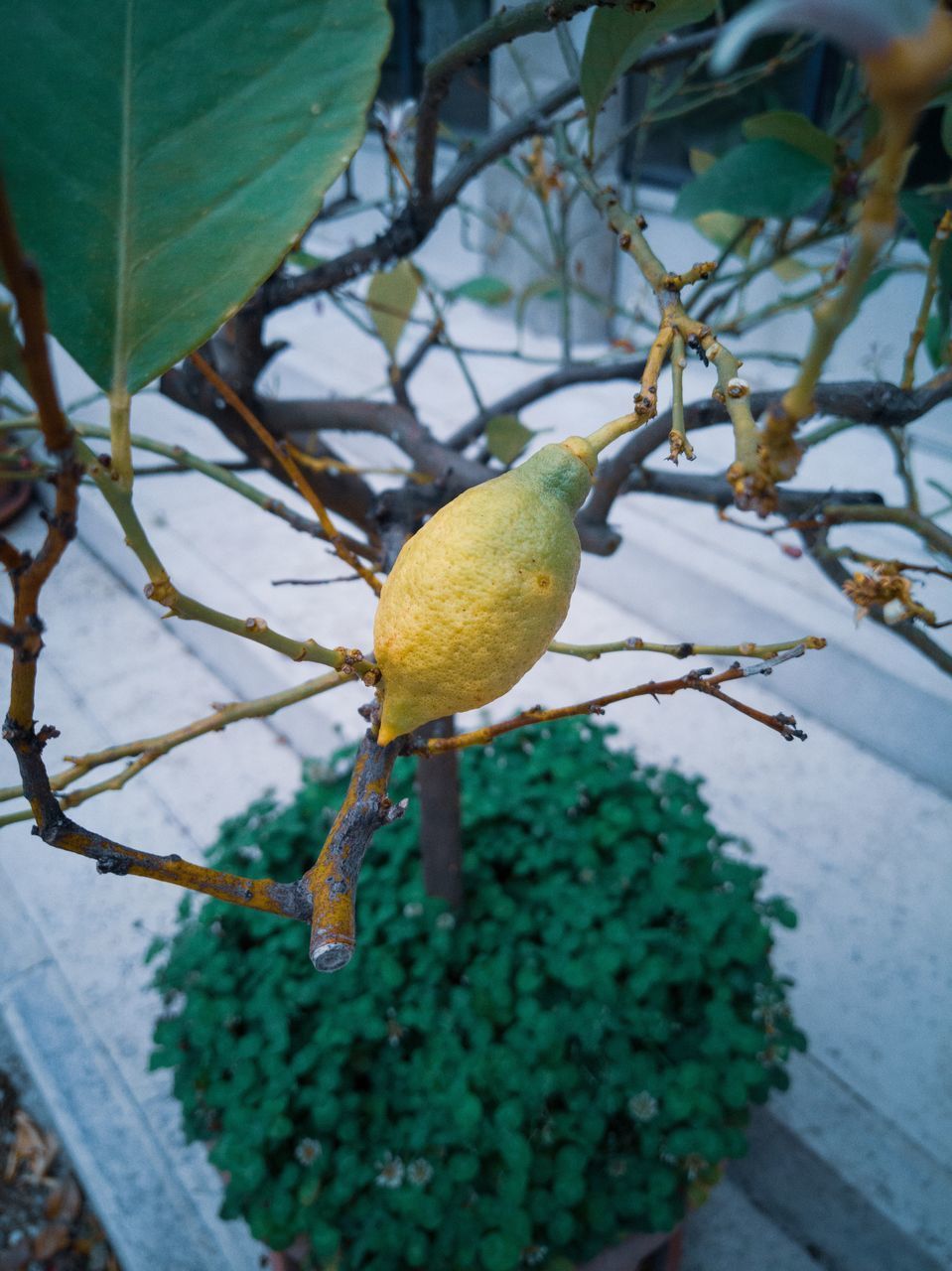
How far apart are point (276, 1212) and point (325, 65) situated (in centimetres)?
77

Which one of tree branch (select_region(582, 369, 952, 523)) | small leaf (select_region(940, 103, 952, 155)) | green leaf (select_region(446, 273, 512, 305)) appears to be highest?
green leaf (select_region(446, 273, 512, 305))

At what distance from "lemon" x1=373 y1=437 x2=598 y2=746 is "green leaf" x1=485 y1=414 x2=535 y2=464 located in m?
0.42

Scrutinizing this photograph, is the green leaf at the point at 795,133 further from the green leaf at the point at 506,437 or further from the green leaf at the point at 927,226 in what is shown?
the green leaf at the point at 506,437

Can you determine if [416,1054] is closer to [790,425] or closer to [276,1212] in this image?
[276,1212]

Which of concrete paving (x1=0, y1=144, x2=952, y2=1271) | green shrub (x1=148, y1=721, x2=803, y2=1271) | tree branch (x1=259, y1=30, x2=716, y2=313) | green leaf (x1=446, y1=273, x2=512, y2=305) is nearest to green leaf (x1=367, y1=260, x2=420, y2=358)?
tree branch (x1=259, y1=30, x2=716, y2=313)

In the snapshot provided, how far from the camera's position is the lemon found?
0.26 metres

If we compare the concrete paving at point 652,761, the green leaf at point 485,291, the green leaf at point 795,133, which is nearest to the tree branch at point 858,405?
the green leaf at point 795,133

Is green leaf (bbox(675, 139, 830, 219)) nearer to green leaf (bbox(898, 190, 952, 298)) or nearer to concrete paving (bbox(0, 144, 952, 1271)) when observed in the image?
green leaf (bbox(898, 190, 952, 298))

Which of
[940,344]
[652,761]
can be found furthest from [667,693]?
[652,761]

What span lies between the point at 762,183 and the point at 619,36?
0.22 metres

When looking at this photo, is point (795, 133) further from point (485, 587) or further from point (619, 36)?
point (485, 587)

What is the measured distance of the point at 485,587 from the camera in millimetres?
255

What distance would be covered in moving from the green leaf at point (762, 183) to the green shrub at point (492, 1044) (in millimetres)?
581

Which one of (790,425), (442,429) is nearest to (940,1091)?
(790,425)
